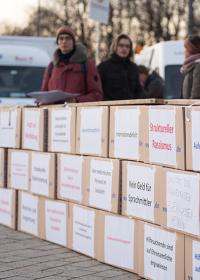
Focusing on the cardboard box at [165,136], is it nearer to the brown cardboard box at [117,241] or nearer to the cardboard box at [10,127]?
the brown cardboard box at [117,241]

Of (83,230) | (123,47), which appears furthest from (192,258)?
(123,47)

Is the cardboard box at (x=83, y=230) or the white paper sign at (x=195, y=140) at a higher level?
the white paper sign at (x=195, y=140)

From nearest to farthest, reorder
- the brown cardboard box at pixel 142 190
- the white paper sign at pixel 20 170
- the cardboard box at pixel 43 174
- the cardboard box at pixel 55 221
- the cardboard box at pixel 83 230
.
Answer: the brown cardboard box at pixel 142 190 → the cardboard box at pixel 83 230 → the cardboard box at pixel 55 221 → the cardboard box at pixel 43 174 → the white paper sign at pixel 20 170

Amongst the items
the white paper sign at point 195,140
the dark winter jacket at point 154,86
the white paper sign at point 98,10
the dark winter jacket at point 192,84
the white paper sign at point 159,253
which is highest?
the white paper sign at point 98,10

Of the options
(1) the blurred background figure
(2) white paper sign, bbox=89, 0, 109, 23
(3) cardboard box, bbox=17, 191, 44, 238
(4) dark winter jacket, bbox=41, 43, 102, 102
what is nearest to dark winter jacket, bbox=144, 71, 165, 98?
(1) the blurred background figure

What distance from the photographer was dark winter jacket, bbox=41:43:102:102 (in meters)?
8.33

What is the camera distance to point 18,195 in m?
8.42

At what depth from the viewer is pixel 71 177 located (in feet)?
23.9

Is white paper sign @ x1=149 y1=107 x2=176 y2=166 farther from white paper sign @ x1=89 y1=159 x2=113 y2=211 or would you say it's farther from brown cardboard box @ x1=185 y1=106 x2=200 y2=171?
white paper sign @ x1=89 y1=159 x2=113 y2=211

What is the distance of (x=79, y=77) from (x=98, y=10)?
4703mm

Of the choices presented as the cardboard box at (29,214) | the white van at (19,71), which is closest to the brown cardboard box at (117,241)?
the cardboard box at (29,214)

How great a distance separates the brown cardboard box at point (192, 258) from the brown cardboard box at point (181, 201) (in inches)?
3.2

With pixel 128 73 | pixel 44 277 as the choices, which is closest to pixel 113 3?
pixel 128 73

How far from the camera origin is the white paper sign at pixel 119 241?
21.0ft
